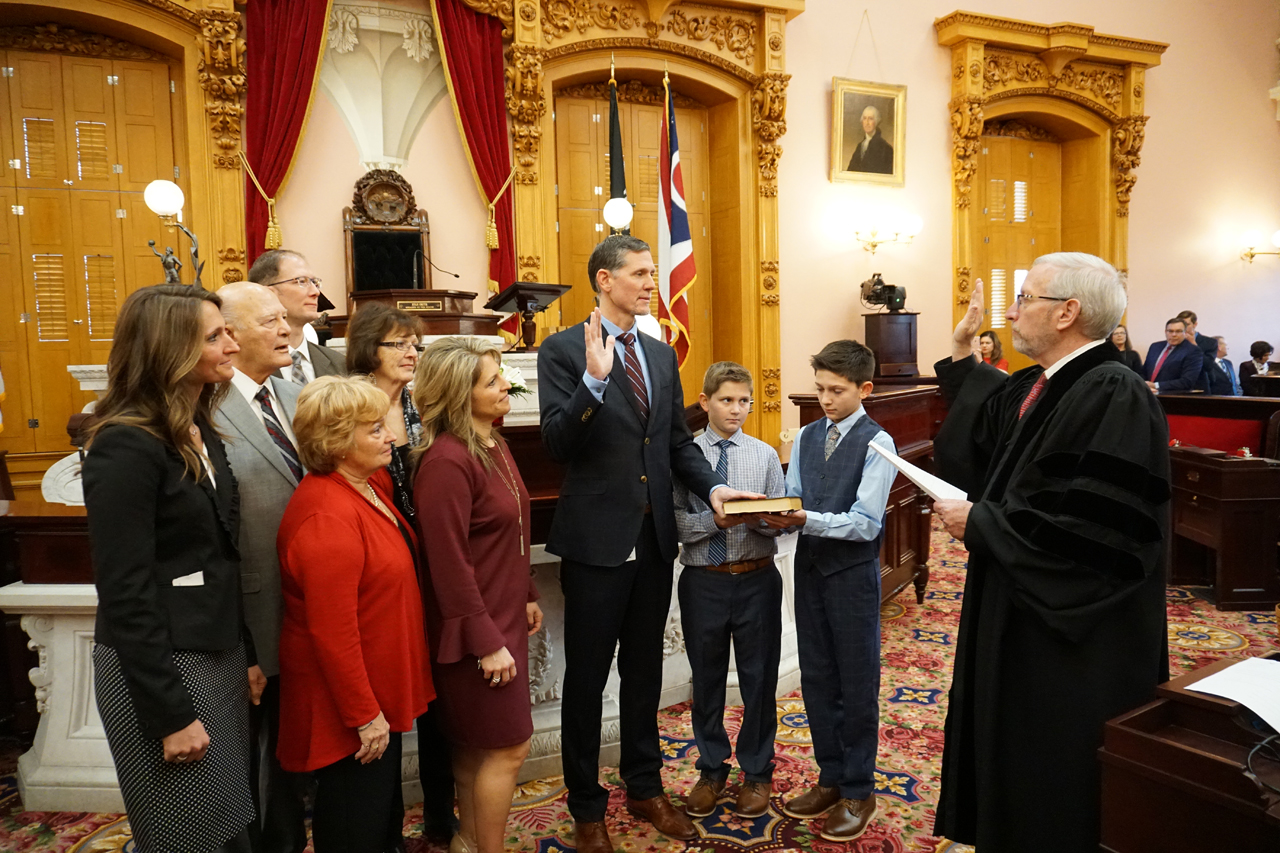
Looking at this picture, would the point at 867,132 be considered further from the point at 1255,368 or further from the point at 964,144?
the point at 1255,368

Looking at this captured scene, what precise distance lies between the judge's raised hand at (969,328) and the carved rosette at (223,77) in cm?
637

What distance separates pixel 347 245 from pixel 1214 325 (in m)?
11.2

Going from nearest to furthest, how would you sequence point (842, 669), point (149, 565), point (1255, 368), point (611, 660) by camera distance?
point (149, 565) < point (611, 660) < point (842, 669) < point (1255, 368)

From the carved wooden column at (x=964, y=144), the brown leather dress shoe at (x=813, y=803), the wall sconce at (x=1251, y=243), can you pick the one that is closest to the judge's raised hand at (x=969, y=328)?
the brown leather dress shoe at (x=813, y=803)

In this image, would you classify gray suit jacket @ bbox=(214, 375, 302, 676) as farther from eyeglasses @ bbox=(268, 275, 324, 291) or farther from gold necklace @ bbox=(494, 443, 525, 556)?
eyeglasses @ bbox=(268, 275, 324, 291)

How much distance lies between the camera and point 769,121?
856 cm

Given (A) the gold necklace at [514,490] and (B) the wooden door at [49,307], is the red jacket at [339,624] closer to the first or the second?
(A) the gold necklace at [514,490]

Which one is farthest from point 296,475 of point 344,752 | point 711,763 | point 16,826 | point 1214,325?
point 1214,325

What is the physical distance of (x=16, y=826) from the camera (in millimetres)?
2975

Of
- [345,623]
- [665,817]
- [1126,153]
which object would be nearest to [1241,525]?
[665,817]

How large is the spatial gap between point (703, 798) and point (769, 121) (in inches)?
286

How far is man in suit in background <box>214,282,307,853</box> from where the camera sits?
2.25 metres

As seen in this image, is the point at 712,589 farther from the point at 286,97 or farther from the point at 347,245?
the point at 286,97

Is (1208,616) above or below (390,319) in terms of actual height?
below
